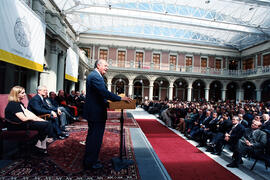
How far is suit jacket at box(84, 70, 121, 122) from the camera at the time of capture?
2.46 metres

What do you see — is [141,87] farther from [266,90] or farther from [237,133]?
[237,133]

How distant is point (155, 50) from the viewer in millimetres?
20766

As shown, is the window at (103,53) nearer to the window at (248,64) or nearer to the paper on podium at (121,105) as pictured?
the paper on podium at (121,105)

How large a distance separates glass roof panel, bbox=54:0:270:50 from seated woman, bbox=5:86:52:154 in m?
11.5

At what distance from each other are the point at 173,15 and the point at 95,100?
14376 mm

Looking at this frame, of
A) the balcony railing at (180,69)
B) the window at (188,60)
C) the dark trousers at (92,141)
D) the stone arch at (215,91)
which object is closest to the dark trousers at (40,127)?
the dark trousers at (92,141)

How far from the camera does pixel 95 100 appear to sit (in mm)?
2557

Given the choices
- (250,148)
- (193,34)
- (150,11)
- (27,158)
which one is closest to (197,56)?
(193,34)

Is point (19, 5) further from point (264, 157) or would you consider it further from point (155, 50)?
point (155, 50)

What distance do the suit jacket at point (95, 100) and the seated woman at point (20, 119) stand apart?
3.76 ft

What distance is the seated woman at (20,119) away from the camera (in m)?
2.79

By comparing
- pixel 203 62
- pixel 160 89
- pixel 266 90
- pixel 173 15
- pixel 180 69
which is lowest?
A: pixel 160 89

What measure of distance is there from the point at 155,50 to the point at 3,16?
18.2 metres

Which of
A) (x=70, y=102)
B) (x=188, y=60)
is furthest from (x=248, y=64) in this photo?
(x=70, y=102)
